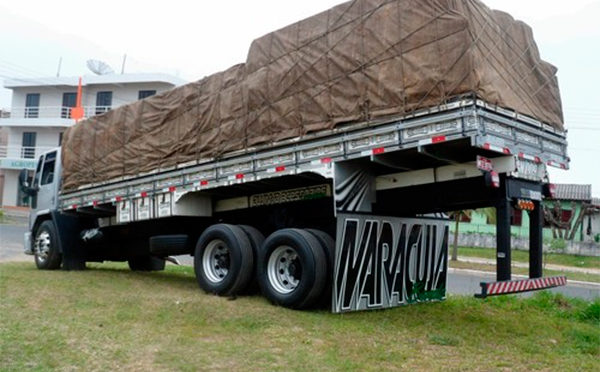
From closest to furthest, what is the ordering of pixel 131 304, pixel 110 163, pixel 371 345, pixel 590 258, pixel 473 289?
1. pixel 371 345
2. pixel 131 304
3. pixel 110 163
4. pixel 473 289
5. pixel 590 258

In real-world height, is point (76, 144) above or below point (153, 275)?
above

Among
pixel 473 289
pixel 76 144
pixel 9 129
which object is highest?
pixel 9 129

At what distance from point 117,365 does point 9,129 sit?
136 ft

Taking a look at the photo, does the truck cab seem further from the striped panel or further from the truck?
the striped panel

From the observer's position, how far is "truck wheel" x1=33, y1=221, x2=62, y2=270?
510 inches

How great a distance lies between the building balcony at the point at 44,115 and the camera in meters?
39.8

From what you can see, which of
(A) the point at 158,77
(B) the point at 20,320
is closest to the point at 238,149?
(B) the point at 20,320

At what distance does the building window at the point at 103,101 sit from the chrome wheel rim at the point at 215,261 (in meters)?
33.8

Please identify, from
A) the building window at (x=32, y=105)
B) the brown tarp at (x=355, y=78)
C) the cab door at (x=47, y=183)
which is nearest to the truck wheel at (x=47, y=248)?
the cab door at (x=47, y=183)

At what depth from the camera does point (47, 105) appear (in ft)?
137

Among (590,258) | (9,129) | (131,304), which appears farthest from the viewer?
(9,129)

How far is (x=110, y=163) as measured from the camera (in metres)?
11.8

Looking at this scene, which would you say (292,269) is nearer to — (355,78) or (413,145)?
(413,145)

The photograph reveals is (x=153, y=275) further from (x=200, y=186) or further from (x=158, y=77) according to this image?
(x=158, y=77)
